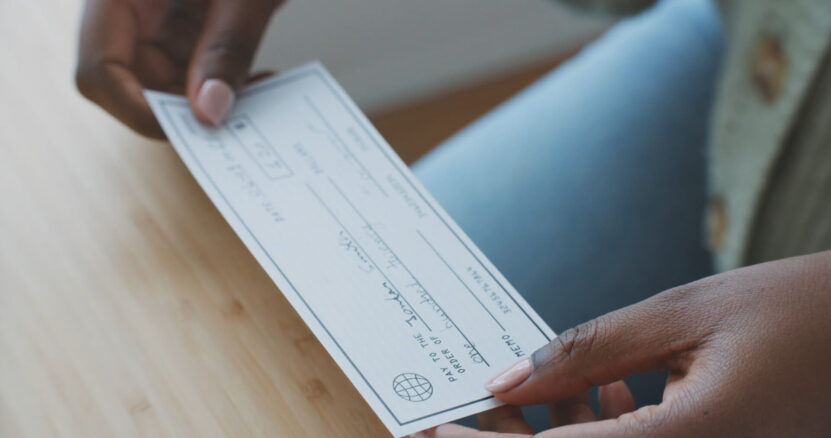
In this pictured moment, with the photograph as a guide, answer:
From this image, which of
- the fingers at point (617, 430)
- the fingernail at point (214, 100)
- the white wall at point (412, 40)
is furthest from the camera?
the white wall at point (412, 40)

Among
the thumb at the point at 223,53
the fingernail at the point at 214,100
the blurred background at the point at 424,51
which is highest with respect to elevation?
the blurred background at the point at 424,51

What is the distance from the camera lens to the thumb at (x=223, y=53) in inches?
19.7

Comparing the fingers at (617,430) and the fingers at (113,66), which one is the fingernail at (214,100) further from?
the fingers at (617,430)

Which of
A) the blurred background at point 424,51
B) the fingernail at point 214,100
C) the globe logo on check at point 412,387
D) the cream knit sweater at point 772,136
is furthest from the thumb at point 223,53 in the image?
the blurred background at point 424,51

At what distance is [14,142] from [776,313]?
501 millimetres

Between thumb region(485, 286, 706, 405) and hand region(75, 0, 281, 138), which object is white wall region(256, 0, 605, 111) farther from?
thumb region(485, 286, 706, 405)

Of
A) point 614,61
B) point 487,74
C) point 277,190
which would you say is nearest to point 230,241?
point 277,190

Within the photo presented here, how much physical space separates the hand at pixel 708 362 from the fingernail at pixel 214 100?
0.84 feet

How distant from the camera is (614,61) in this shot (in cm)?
78

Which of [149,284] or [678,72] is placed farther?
[678,72]

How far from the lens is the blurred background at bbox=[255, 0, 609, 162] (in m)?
1.52

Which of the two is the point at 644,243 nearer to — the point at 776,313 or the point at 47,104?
the point at 776,313

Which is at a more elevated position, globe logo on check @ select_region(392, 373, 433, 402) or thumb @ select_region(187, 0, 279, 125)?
thumb @ select_region(187, 0, 279, 125)

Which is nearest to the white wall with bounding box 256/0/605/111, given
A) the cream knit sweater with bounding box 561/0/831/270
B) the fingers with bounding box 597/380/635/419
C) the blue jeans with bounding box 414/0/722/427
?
the blue jeans with bounding box 414/0/722/427
